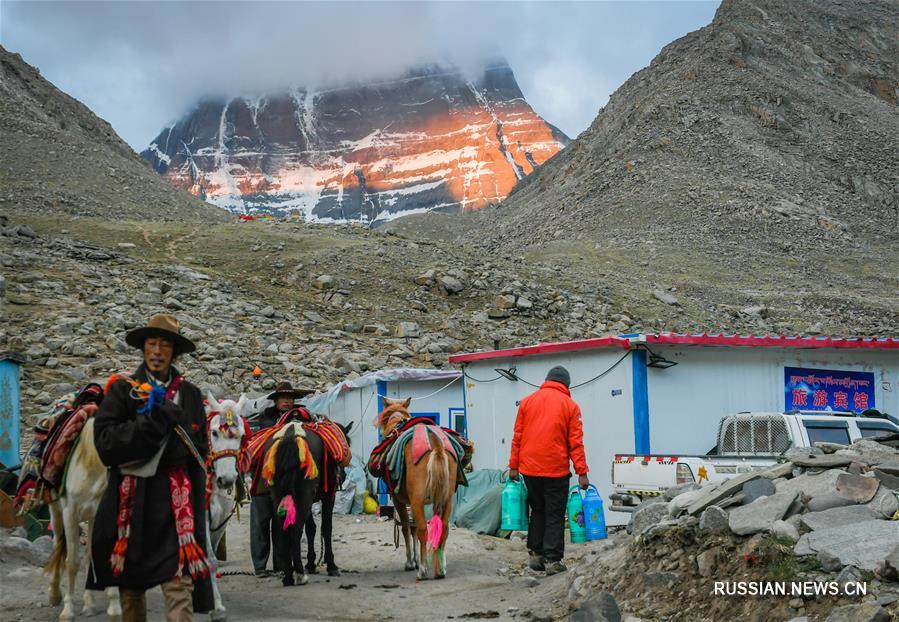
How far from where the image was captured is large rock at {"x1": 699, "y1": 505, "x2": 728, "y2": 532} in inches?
254

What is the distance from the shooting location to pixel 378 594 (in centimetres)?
842

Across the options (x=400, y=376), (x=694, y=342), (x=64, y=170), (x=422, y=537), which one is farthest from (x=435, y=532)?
(x=64, y=170)

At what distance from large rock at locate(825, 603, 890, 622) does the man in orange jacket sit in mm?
3580

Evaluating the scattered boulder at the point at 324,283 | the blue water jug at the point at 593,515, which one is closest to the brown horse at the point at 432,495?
the blue water jug at the point at 593,515

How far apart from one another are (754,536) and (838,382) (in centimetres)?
829

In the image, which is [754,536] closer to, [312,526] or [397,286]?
[312,526]

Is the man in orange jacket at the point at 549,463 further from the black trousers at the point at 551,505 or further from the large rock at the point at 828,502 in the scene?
the large rock at the point at 828,502

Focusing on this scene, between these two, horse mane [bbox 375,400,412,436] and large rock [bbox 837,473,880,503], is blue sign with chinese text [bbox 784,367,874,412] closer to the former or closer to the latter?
horse mane [bbox 375,400,412,436]

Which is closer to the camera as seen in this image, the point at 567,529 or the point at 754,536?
the point at 754,536

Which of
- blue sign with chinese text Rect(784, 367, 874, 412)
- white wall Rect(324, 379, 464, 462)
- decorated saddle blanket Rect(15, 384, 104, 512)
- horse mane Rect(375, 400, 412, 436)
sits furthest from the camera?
white wall Rect(324, 379, 464, 462)

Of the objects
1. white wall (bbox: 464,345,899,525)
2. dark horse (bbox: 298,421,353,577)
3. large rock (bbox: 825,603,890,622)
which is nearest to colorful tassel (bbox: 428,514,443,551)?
dark horse (bbox: 298,421,353,577)

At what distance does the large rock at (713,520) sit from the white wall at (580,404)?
17.0 feet

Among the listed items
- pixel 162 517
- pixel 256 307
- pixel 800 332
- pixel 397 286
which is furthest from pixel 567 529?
pixel 800 332

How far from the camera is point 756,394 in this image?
A: 12898mm
